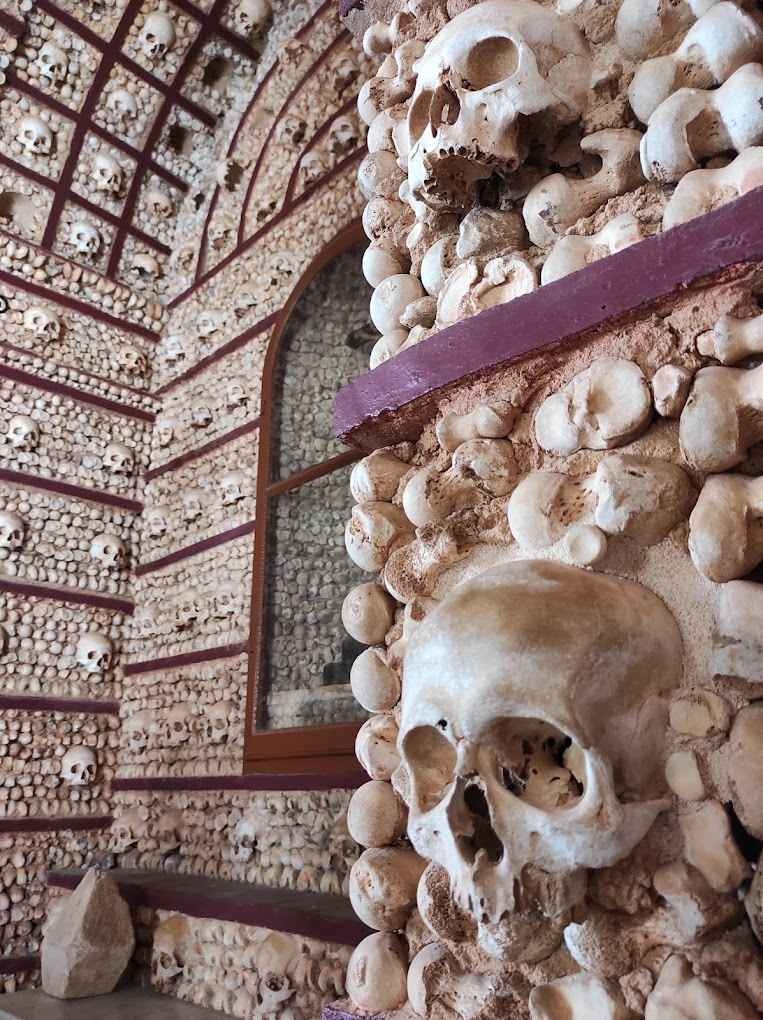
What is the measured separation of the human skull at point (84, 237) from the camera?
5434mm

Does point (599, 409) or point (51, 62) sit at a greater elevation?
point (51, 62)

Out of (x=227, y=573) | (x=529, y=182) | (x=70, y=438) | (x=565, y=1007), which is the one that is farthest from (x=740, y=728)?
(x=70, y=438)

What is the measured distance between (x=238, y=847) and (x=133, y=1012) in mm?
842

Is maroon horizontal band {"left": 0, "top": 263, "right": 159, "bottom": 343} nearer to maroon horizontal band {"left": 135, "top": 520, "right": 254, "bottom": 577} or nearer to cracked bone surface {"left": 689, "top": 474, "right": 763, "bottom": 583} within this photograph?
maroon horizontal band {"left": 135, "top": 520, "right": 254, "bottom": 577}

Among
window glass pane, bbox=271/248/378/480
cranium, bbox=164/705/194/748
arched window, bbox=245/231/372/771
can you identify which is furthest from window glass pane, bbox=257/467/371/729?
cranium, bbox=164/705/194/748

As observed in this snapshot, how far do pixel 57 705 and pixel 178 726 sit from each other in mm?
771

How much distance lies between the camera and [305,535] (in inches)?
186

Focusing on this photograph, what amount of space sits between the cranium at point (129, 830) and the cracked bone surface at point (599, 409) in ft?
13.5

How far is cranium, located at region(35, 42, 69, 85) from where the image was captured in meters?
5.12

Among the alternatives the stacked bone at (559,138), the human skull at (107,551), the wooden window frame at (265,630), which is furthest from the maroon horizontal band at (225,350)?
the stacked bone at (559,138)

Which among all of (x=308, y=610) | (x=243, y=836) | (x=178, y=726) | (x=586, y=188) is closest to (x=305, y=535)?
(x=308, y=610)

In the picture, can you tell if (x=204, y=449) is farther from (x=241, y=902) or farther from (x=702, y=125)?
(x=702, y=125)

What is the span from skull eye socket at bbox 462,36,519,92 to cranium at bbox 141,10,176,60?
4.56 m

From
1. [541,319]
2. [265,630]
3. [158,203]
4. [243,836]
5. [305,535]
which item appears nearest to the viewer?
[541,319]
